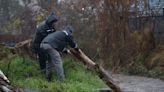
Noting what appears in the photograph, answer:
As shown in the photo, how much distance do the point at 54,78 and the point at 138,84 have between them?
3266mm

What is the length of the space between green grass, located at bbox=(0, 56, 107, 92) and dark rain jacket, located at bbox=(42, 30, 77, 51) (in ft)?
2.96

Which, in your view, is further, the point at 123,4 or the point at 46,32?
the point at 123,4

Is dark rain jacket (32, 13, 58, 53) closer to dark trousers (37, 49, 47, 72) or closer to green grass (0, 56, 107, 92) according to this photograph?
dark trousers (37, 49, 47, 72)

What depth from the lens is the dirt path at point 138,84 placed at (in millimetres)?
14086

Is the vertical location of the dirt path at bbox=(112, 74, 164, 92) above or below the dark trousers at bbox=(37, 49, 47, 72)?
below

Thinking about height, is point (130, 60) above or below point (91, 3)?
below

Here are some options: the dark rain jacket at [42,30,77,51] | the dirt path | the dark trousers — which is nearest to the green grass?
the dark trousers

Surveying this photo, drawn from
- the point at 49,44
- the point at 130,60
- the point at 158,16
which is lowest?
the point at 130,60

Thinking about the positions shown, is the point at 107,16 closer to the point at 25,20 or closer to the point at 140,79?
the point at 140,79

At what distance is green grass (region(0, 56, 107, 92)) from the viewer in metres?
11.6

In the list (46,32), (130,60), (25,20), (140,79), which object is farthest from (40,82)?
(25,20)

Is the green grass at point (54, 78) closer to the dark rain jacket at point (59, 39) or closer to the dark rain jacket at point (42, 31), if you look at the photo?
the dark rain jacket at point (42, 31)

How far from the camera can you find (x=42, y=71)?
45.5ft

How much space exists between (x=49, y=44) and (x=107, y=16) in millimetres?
6995
